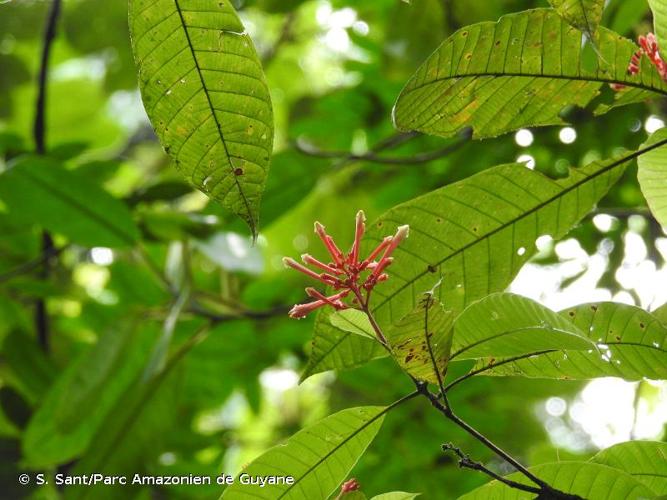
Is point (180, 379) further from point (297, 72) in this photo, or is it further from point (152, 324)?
point (297, 72)

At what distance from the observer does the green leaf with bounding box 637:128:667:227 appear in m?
0.83

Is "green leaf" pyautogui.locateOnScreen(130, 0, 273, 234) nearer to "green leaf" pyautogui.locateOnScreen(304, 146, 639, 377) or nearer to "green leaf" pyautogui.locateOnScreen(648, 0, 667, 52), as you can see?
"green leaf" pyautogui.locateOnScreen(304, 146, 639, 377)

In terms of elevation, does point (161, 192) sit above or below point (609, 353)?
above

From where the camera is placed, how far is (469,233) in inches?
38.3

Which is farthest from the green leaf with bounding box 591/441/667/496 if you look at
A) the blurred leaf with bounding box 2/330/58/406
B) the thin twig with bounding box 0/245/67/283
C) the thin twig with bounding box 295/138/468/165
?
the blurred leaf with bounding box 2/330/58/406

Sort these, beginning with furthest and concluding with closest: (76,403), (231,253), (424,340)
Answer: (231,253)
(76,403)
(424,340)

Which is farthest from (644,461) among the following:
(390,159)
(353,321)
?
(390,159)

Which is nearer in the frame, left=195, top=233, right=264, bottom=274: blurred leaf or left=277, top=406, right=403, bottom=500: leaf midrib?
left=277, top=406, right=403, bottom=500: leaf midrib

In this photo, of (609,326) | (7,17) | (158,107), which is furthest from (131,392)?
(7,17)

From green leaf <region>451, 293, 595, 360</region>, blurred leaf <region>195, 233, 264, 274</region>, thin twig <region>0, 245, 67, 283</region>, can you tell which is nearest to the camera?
green leaf <region>451, 293, 595, 360</region>

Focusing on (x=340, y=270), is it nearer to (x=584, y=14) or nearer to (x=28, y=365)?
(x=584, y=14)

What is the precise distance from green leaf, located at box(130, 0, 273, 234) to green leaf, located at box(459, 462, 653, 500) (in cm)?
38

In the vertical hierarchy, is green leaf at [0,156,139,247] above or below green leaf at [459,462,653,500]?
above

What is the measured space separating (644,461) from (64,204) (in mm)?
1188
